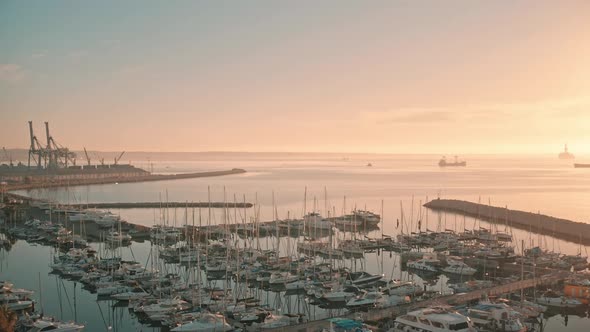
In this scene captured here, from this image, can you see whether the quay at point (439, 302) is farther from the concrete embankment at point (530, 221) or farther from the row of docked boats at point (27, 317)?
the concrete embankment at point (530, 221)

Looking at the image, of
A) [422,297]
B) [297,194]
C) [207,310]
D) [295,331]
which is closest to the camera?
[295,331]

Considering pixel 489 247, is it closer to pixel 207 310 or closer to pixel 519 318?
pixel 519 318

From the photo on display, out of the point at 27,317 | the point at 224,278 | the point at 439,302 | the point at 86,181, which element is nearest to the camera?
the point at 27,317

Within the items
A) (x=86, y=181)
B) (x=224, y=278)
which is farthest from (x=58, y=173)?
(x=224, y=278)

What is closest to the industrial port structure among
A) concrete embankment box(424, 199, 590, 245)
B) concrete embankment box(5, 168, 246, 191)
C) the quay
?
concrete embankment box(5, 168, 246, 191)

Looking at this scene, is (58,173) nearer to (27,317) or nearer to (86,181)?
(86,181)

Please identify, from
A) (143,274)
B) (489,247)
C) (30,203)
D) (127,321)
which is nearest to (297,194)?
(30,203)

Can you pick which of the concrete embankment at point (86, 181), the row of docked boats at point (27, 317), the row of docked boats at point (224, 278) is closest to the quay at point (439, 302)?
the row of docked boats at point (224, 278)

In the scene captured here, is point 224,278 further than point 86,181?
No
